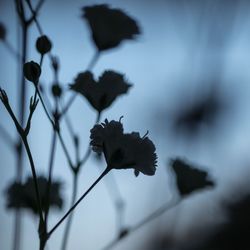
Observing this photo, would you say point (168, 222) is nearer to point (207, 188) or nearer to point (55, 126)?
point (207, 188)

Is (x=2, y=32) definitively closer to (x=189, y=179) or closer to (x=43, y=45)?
(x=43, y=45)

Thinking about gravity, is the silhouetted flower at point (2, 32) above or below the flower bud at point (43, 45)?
above

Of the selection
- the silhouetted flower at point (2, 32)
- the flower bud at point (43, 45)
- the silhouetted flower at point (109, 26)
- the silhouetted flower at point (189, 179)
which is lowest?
the silhouetted flower at point (189, 179)

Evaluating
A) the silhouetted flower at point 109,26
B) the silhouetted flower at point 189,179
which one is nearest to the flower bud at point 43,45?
the silhouetted flower at point 109,26

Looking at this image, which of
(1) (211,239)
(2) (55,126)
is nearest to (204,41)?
(2) (55,126)

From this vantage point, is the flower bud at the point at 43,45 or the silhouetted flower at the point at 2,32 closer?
the flower bud at the point at 43,45

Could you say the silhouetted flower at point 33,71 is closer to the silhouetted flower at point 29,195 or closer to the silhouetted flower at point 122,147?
the silhouetted flower at point 122,147

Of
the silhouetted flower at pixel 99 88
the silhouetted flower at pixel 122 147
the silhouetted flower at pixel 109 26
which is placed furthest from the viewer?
the silhouetted flower at pixel 109 26

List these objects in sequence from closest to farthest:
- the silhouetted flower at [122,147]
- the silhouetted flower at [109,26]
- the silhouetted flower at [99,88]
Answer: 1. the silhouetted flower at [122,147]
2. the silhouetted flower at [99,88]
3. the silhouetted flower at [109,26]
